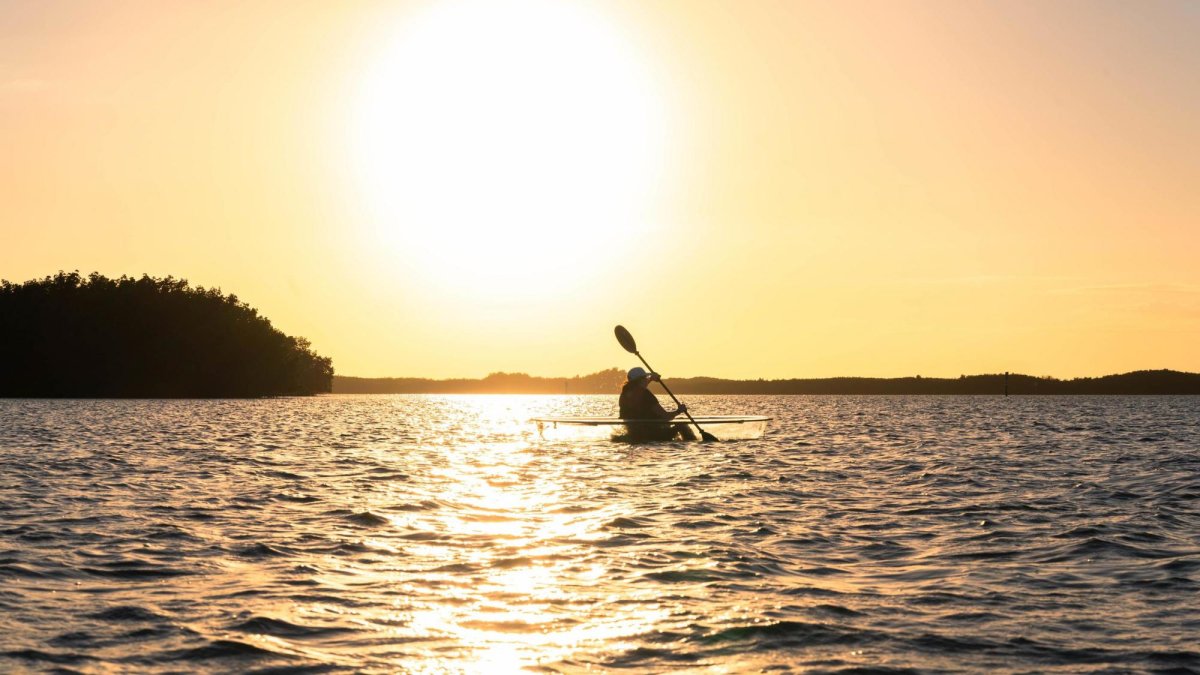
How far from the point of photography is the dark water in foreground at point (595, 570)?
31.6 ft

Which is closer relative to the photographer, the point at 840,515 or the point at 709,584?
the point at 709,584

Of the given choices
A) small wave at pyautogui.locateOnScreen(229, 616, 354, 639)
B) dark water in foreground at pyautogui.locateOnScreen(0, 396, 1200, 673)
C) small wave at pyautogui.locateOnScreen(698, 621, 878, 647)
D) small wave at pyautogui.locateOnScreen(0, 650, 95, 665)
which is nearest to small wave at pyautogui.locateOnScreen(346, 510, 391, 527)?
dark water in foreground at pyautogui.locateOnScreen(0, 396, 1200, 673)

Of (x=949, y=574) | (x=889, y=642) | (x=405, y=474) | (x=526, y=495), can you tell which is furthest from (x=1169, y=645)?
(x=405, y=474)

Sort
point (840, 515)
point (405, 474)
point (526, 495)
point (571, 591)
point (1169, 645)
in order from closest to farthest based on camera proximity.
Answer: point (1169, 645), point (571, 591), point (840, 515), point (526, 495), point (405, 474)

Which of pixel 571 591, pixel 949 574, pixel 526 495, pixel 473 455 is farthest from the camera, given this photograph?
pixel 473 455

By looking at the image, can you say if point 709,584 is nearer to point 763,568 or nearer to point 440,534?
point 763,568

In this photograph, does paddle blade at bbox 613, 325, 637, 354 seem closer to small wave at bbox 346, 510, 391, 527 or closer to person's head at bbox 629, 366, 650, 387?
person's head at bbox 629, 366, 650, 387

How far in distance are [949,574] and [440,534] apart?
25.6 ft

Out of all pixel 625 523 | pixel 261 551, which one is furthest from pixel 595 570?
pixel 261 551

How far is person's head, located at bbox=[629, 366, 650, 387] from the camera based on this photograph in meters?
36.9

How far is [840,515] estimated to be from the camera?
19.7 meters

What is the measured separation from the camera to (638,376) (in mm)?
36906

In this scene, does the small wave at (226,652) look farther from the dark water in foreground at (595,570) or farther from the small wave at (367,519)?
the small wave at (367,519)

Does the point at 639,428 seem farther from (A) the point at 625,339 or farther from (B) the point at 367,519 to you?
(B) the point at 367,519
